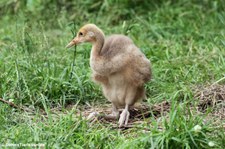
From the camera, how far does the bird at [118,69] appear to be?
21.6 feet

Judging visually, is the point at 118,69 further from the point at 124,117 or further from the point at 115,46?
the point at 124,117

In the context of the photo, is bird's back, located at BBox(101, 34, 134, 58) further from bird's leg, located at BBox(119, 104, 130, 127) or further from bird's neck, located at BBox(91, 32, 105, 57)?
bird's leg, located at BBox(119, 104, 130, 127)

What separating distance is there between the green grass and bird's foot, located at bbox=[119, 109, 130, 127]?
0.49ft

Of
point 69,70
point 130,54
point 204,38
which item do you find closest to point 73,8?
point 204,38

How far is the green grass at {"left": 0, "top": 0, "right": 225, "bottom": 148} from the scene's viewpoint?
586cm

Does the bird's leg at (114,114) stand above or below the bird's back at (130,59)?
below

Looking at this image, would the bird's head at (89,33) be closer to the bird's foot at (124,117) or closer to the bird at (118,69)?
the bird at (118,69)

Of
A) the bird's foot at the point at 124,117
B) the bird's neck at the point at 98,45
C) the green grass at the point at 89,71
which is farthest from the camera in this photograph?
the bird's neck at the point at 98,45

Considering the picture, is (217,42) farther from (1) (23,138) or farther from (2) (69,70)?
(1) (23,138)

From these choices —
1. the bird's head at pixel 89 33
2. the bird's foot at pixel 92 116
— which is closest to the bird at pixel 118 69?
the bird's head at pixel 89 33

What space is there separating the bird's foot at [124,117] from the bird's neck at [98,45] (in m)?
0.57

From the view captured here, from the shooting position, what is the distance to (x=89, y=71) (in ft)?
25.7

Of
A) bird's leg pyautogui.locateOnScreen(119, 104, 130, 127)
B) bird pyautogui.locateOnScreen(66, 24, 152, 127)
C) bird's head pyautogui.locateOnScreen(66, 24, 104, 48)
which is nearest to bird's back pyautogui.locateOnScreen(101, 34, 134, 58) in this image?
bird pyautogui.locateOnScreen(66, 24, 152, 127)

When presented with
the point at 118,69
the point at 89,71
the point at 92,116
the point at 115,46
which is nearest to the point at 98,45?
the point at 115,46
